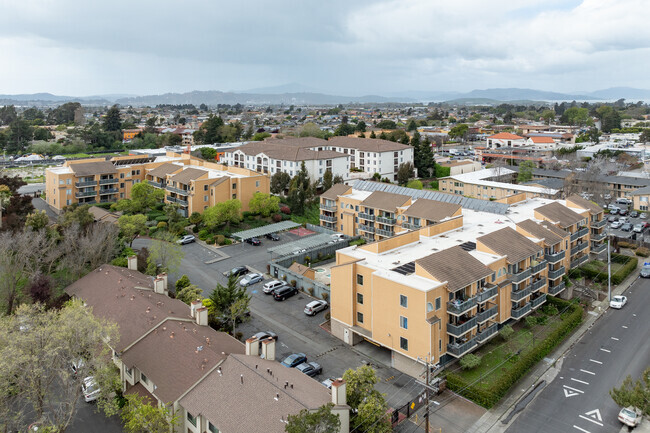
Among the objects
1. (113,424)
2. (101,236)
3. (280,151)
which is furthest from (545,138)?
(113,424)

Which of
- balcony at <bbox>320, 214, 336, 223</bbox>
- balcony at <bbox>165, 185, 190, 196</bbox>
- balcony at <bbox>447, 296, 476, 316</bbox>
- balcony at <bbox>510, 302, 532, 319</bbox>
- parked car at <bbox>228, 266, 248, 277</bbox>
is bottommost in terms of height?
balcony at <bbox>510, 302, 532, 319</bbox>

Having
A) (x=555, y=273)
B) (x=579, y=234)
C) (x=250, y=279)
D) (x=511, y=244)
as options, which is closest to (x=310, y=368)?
(x=250, y=279)

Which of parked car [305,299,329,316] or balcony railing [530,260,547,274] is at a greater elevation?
balcony railing [530,260,547,274]

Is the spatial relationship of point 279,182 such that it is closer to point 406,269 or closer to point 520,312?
point 406,269

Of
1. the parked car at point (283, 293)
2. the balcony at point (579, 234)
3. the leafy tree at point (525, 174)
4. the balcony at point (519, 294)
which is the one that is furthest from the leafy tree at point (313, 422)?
the leafy tree at point (525, 174)

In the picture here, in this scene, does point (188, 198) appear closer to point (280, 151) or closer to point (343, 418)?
point (280, 151)

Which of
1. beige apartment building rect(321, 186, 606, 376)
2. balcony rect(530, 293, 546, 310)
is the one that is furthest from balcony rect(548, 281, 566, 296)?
balcony rect(530, 293, 546, 310)

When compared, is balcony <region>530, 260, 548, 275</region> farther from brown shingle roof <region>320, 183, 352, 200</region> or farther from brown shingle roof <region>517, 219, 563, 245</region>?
brown shingle roof <region>320, 183, 352, 200</region>
